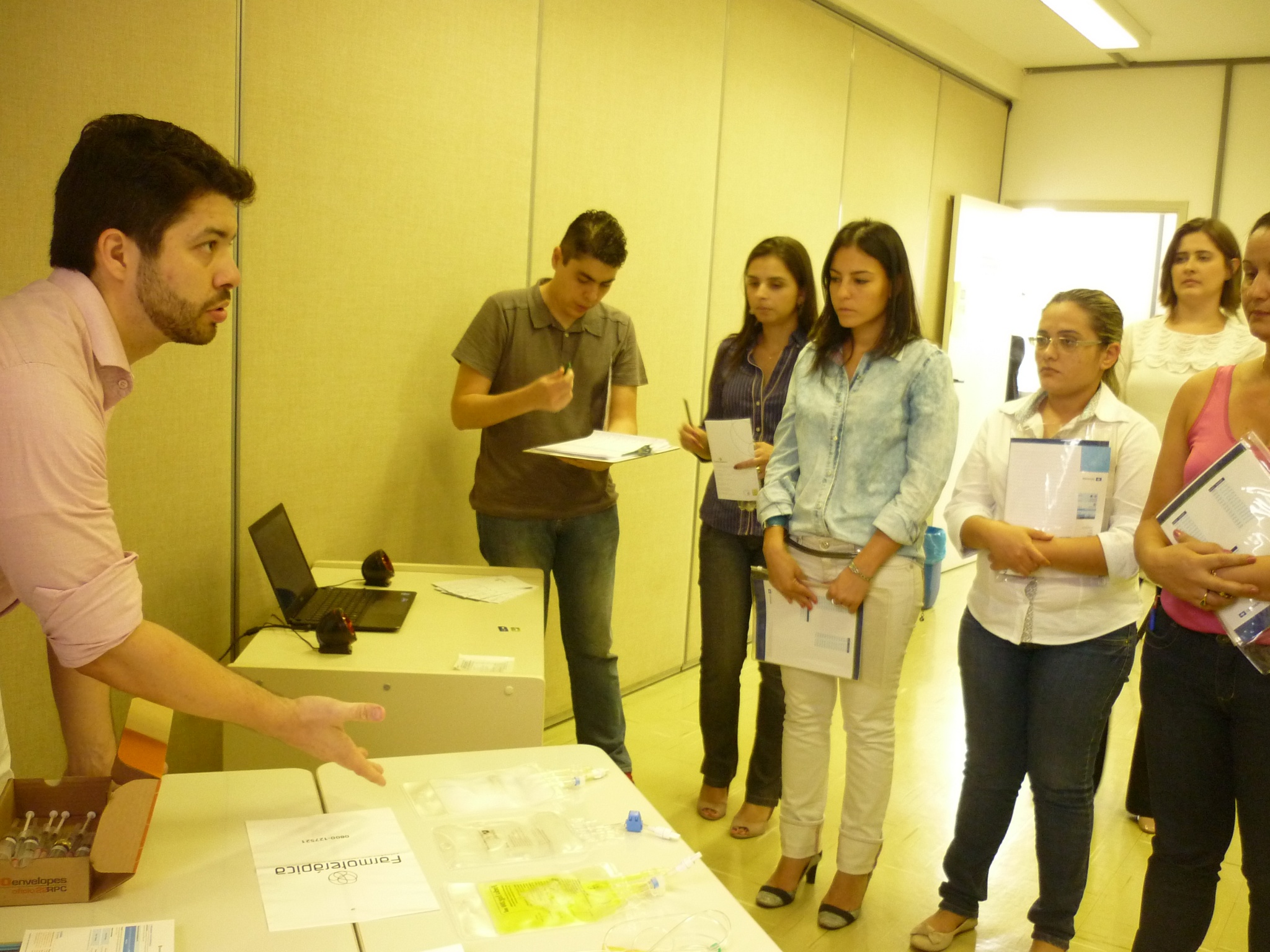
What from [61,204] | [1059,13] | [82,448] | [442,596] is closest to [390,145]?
[442,596]

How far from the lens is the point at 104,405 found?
1378 millimetres

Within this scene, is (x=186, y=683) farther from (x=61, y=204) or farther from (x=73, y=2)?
(x=73, y=2)

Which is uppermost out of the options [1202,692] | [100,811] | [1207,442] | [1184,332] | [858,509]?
[1184,332]

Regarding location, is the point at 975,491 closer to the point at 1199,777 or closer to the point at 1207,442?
the point at 1207,442

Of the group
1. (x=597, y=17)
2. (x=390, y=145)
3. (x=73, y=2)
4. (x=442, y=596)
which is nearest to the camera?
(x=73, y=2)

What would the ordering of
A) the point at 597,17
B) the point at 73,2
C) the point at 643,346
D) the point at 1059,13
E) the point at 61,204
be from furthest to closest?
the point at 1059,13
the point at 643,346
the point at 597,17
the point at 73,2
the point at 61,204

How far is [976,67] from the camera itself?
5992 millimetres

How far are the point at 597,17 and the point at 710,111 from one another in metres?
0.74

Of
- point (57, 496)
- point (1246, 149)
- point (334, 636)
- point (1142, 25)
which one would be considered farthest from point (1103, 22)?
point (57, 496)

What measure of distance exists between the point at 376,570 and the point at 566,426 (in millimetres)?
650

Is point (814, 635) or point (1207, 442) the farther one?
point (814, 635)

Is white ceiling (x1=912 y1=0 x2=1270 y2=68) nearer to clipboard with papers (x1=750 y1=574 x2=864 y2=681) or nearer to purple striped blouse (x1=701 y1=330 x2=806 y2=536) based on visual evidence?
purple striped blouse (x1=701 y1=330 x2=806 y2=536)

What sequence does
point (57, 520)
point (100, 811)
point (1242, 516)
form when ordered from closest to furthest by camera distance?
point (57, 520) → point (100, 811) → point (1242, 516)

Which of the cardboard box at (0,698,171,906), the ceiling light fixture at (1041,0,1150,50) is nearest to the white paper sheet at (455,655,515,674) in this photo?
the cardboard box at (0,698,171,906)
